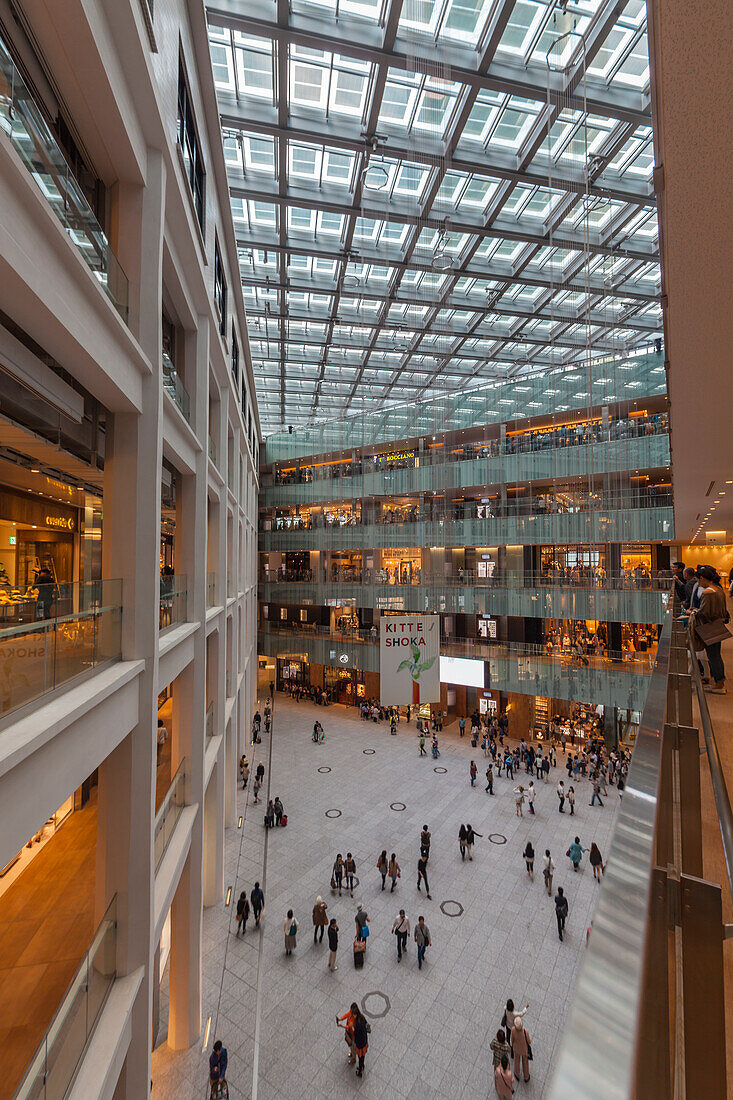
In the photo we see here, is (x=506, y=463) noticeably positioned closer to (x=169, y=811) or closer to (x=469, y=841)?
(x=469, y=841)

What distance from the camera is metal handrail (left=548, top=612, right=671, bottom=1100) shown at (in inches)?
16.3

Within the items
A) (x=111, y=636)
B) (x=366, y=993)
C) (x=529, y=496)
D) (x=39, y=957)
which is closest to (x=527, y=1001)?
(x=366, y=993)

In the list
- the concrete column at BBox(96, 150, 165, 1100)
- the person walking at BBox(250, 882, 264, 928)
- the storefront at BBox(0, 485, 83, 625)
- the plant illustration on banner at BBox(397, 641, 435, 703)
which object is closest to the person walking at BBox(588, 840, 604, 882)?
the plant illustration on banner at BBox(397, 641, 435, 703)

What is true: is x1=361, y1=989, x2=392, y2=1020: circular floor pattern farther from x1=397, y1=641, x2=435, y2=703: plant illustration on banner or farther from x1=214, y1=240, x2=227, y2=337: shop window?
x1=214, y1=240, x2=227, y2=337: shop window

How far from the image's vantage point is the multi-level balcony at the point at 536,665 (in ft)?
52.7

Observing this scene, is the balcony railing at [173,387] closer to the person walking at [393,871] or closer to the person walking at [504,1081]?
the person walking at [504,1081]

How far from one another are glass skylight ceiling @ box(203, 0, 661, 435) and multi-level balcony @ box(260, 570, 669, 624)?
809 cm

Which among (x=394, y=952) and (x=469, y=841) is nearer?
(x=394, y=952)

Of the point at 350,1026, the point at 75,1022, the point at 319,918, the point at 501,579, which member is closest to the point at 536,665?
the point at 501,579

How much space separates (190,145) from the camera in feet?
25.9

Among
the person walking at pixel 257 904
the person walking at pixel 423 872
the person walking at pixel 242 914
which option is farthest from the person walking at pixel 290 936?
the person walking at pixel 423 872

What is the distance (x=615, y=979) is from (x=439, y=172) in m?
15.1

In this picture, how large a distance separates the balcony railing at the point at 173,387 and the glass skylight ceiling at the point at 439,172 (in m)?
6.38

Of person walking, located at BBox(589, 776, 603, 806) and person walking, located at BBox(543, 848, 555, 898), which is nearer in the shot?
person walking, located at BBox(543, 848, 555, 898)
